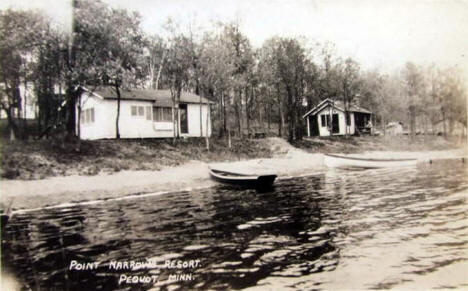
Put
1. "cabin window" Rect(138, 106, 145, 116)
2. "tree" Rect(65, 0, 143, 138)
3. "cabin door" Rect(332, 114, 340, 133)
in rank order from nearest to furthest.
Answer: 1. "tree" Rect(65, 0, 143, 138)
2. "cabin window" Rect(138, 106, 145, 116)
3. "cabin door" Rect(332, 114, 340, 133)

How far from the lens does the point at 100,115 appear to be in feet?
83.0

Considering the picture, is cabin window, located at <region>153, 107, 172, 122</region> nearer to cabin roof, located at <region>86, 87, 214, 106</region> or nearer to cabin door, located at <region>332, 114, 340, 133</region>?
cabin roof, located at <region>86, 87, 214, 106</region>

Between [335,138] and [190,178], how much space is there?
20.0m

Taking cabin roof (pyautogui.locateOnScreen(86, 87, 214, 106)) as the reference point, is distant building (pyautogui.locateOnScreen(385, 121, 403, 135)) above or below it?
below

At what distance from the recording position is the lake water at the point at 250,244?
18.6ft

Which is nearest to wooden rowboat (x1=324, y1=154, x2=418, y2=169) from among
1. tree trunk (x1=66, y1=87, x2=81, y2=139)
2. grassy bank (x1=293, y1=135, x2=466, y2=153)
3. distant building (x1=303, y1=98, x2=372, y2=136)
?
grassy bank (x1=293, y1=135, x2=466, y2=153)

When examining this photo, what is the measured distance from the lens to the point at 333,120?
41125mm

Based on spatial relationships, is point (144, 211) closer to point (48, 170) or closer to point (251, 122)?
point (48, 170)

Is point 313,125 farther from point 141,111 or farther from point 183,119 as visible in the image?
point 141,111

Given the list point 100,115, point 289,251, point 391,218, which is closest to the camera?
point 289,251

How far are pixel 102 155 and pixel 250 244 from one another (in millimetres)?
15460

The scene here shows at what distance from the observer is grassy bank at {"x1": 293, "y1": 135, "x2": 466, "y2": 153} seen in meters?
31.1

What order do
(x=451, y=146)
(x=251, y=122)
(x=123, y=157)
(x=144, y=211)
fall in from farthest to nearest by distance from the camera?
(x=251, y=122) → (x=451, y=146) → (x=123, y=157) → (x=144, y=211)

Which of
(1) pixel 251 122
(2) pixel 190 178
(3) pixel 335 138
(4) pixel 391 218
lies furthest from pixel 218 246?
(1) pixel 251 122
